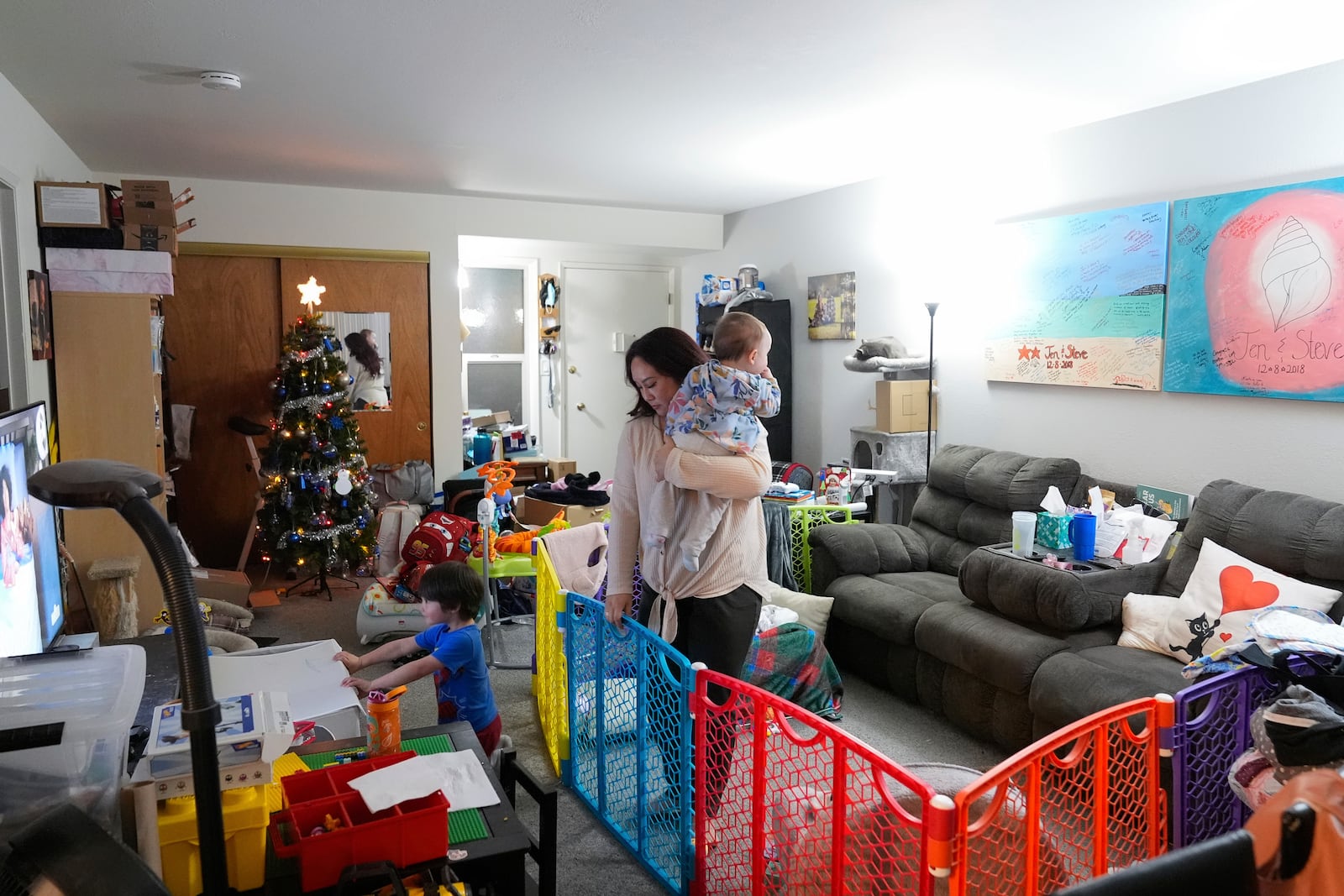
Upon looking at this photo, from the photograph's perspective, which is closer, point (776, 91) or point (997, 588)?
point (997, 588)

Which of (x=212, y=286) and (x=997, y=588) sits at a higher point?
(x=212, y=286)

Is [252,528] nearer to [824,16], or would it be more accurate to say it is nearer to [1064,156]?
[824,16]

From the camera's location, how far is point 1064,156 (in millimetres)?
4168

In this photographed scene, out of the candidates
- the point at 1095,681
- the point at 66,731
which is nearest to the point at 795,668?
the point at 1095,681

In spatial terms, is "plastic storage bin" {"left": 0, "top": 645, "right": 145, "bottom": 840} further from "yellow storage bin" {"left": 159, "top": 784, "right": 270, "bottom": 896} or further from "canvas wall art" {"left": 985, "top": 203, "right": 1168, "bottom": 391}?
"canvas wall art" {"left": 985, "top": 203, "right": 1168, "bottom": 391}

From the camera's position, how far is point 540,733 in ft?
10.9

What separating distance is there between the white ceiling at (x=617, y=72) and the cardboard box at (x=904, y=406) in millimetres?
1178

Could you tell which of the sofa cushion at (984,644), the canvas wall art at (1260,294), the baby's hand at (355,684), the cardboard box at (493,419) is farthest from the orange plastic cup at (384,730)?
the cardboard box at (493,419)

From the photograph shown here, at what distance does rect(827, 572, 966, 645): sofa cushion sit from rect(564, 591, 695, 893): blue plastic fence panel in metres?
1.29

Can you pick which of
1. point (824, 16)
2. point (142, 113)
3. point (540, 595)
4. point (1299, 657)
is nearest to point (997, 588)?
point (1299, 657)

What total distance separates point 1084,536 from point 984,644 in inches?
24.3

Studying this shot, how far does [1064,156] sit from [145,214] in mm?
4010

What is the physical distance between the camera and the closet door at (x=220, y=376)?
5625mm

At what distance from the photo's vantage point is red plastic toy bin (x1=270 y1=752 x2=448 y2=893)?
1142 millimetres
